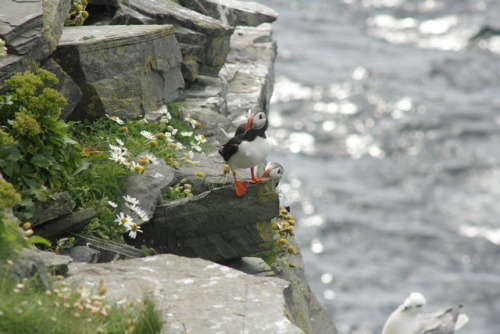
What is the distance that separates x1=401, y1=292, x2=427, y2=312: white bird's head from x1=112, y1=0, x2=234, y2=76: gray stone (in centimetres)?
577

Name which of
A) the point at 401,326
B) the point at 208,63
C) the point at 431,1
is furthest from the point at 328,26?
the point at 401,326

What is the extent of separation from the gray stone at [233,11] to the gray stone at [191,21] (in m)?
1.56

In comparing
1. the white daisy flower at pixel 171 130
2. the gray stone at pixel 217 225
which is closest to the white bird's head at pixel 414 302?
the gray stone at pixel 217 225

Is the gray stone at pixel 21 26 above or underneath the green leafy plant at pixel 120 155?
above

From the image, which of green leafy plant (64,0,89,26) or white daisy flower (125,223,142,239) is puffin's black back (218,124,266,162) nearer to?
white daisy flower (125,223,142,239)

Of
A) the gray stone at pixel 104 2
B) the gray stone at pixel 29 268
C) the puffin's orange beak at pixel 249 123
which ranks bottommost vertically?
the gray stone at pixel 29 268

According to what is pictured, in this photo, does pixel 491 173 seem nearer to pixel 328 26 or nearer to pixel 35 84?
pixel 328 26

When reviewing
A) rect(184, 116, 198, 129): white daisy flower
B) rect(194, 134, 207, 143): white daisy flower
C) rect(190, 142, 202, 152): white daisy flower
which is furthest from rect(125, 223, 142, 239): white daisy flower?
rect(184, 116, 198, 129): white daisy flower

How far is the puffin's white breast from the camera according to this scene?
10.4 meters

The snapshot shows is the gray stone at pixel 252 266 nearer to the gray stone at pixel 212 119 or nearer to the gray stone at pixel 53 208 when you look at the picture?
the gray stone at pixel 53 208

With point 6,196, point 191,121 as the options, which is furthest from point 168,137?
point 6,196

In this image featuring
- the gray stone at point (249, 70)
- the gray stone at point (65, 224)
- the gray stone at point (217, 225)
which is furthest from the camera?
the gray stone at point (249, 70)

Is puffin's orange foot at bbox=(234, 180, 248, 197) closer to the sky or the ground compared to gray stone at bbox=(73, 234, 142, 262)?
closer to the sky

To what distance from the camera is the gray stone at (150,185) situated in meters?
10.6
